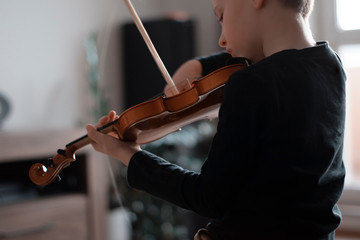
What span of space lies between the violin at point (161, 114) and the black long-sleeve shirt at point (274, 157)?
0.11 m

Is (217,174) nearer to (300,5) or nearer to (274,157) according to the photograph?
(274,157)

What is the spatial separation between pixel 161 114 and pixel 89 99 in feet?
6.71

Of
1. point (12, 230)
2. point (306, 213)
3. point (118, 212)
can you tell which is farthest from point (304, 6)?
point (118, 212)

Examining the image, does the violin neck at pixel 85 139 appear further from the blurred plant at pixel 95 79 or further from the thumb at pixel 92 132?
the blurred plant at pixel 95 79

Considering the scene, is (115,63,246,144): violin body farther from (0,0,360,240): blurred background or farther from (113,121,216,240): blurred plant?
(113,121,216,240): blurred plant

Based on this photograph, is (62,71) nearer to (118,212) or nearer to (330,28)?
(118,212)

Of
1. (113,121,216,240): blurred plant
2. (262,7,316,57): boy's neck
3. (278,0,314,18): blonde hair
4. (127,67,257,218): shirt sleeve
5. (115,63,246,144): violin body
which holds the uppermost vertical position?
(278,0,314,18): blonde hair

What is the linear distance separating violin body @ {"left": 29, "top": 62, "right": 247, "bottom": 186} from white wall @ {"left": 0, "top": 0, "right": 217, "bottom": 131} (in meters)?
1.54

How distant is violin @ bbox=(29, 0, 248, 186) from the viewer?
34.8 inches

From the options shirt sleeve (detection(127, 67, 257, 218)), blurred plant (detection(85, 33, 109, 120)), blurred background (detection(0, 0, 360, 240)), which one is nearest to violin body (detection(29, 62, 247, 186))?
shirt sleeve (detection(127, 67, 257, 218))

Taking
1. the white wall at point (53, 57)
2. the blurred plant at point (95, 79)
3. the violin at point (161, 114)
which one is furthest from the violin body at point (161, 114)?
the blurred plant at point (95, 79)

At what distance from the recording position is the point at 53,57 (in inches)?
106

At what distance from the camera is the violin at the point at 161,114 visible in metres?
0.88

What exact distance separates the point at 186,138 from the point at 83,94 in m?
0.67
